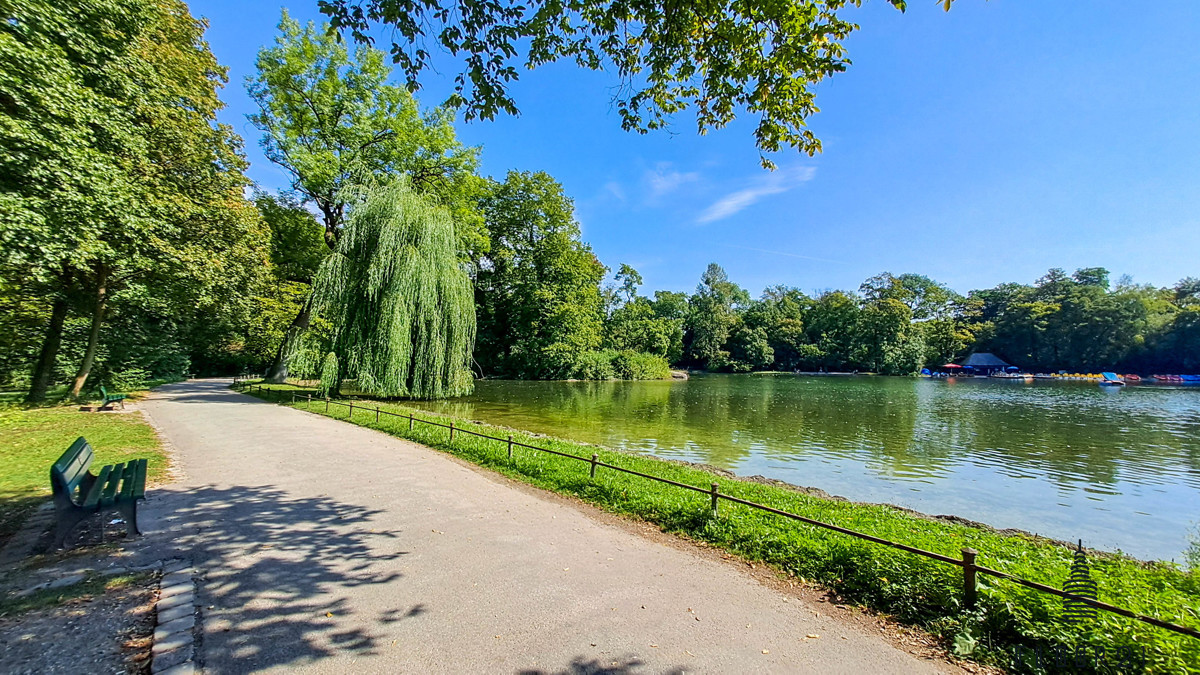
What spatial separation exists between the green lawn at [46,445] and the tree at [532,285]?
30.1 metres

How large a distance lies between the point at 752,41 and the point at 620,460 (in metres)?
7.17

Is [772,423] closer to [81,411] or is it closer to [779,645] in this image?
[779,645]

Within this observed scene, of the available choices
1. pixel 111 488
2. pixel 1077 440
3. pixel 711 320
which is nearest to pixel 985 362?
pixel 711 320

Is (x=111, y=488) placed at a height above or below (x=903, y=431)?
above

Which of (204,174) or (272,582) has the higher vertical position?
(204,174)

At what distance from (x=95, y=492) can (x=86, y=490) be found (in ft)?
2.32

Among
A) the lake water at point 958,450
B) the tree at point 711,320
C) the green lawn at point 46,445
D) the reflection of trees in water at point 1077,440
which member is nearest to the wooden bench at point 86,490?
the green lawn at point 46,445

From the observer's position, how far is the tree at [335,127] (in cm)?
2234

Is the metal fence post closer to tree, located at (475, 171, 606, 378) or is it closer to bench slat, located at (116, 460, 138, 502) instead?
bench slat, located at (116, 460, 138, 502)

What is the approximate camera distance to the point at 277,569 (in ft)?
13.4

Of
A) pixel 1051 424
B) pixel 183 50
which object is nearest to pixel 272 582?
pixel 183 50

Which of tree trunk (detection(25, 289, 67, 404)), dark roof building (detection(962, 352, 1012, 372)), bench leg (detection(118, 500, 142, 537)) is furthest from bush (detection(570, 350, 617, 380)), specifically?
dark roof building (detection(962, 352, 1012, 372))

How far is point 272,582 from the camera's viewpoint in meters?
3.87

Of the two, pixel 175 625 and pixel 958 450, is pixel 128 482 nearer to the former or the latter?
pixel 175 625
